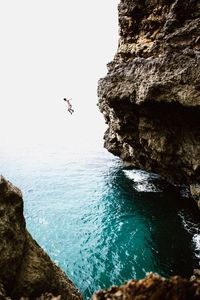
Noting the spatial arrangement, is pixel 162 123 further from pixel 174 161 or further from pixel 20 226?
pixel 20 226

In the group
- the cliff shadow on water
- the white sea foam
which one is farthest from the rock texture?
the white sea foam

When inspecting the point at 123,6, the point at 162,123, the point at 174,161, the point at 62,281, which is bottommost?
Answer: the point at 62,281

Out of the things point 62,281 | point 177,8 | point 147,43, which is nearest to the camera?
point 62,281

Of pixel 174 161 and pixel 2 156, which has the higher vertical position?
pixel 174 161

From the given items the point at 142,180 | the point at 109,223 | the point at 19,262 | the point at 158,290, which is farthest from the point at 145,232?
the point at 158,290

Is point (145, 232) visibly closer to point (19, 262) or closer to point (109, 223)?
point (109, 223)

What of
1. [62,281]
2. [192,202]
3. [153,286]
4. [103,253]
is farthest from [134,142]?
[153,286]
